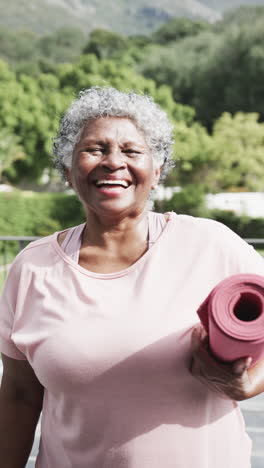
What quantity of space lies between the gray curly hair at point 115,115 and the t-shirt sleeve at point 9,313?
264 millimetres

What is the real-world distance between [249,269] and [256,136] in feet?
79.8

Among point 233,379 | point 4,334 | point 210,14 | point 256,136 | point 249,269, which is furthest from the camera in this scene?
point 210,14

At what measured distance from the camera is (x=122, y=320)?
1113 mm

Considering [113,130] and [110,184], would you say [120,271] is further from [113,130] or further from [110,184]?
[113,130]

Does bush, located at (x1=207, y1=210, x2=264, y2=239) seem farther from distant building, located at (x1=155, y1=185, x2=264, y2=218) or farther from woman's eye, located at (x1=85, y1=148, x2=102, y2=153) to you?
woman's eye, located at (x1=85, y1=148, x2=102, y2=153)

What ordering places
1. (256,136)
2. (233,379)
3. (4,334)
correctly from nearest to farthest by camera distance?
1. (233,379)
2. (4,334)
3. (256,136)

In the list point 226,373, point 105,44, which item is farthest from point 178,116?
point 226,373

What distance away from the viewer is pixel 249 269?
112 centimetres

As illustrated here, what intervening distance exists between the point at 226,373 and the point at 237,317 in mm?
119

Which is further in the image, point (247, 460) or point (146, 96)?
point (146, 96)

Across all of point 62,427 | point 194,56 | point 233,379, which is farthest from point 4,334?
point 194,56

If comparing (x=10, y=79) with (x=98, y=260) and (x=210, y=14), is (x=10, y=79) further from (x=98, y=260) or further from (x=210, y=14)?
(x=210, y=14)

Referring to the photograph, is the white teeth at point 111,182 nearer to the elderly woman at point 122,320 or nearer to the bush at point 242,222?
the elderly woman at point 122,320

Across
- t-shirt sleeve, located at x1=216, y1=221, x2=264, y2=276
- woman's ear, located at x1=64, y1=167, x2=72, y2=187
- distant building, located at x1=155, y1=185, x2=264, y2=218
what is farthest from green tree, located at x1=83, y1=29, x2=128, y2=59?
t-shirt sleeve, located at x1=216, y1=221, x2=264, y2=276
